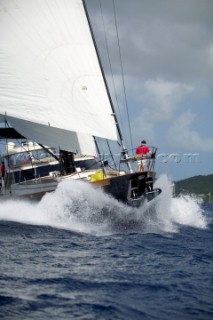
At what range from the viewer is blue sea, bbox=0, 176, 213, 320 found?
271 inches

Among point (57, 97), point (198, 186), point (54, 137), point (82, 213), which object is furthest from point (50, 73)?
point (198, 186)

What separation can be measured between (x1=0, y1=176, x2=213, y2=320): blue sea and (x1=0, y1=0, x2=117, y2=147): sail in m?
2.89

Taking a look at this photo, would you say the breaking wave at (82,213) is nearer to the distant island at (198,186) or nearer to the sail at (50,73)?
the sail at (50,73)

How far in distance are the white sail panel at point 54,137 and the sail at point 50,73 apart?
0.04m

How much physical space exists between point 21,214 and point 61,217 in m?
1.82

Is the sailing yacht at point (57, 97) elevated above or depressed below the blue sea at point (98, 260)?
above

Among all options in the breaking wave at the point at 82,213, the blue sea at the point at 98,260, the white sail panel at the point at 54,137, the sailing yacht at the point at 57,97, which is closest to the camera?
the blue sea at the point at 98,260

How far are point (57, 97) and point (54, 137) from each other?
1706 millimetres

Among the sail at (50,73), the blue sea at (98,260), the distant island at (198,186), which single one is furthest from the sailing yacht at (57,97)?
the distant island at (198,186)

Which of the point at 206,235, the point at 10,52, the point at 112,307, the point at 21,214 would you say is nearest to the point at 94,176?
the point at 21,214

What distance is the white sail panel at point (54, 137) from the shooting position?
18.2 m

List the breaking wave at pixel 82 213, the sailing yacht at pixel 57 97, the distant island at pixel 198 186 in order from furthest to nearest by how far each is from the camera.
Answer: the distant island at pixel 198 186
the sailing yacht at pixel 57 97
the breaking wave at pixel 82 213

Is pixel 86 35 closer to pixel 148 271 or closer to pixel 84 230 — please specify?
pixel 84 230

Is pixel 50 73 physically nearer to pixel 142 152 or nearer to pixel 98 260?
pixel 142 152
